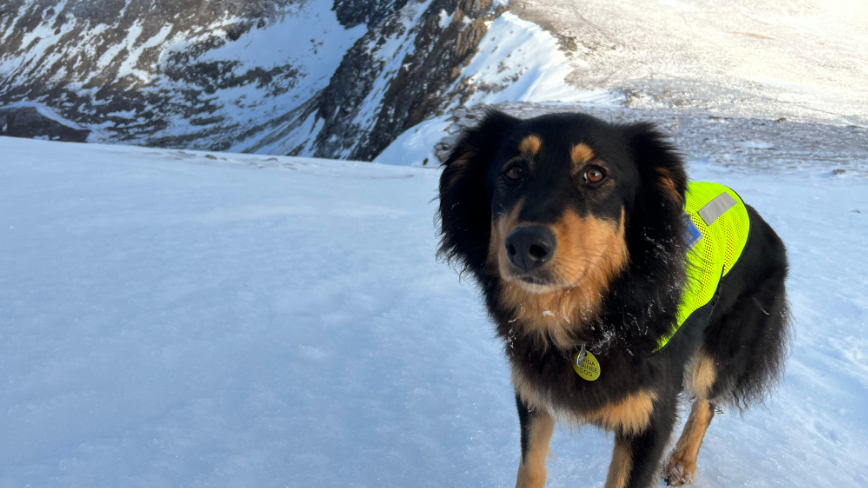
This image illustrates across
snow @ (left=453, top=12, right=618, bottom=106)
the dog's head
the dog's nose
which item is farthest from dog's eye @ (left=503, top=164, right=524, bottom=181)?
snow @ (left=453, top=12, right=618, bottom=106)

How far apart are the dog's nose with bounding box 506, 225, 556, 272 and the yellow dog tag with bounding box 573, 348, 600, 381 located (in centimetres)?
55

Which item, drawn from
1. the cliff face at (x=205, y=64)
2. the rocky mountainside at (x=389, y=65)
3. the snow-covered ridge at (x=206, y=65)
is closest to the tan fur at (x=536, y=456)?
the rocky mountainside at (x=389, y=65)

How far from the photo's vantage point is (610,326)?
2105 mm

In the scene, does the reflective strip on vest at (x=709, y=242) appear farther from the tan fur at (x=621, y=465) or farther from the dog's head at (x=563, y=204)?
the tan fur at (x=621, y=465)

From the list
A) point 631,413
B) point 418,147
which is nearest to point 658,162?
point 631,413

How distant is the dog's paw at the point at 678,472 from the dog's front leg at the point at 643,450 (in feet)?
1.67

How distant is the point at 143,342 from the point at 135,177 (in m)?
4.44

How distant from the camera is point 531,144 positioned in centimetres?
215

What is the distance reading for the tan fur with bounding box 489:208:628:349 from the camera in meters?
1.86

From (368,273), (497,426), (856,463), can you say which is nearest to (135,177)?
(368,273)

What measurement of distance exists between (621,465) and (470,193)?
1311mm

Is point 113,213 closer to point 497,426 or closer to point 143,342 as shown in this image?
point 143,342

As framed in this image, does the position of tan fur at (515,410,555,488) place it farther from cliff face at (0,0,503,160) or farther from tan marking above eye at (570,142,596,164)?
cliff face at (0,0,503,160)

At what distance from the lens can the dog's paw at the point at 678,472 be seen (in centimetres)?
252
